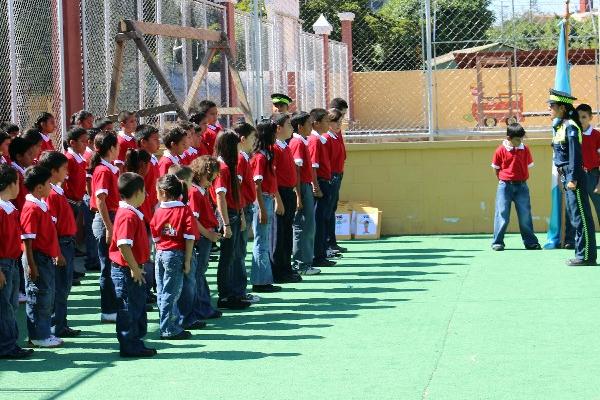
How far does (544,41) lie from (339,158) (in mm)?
4291

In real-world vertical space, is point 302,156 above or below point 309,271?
above

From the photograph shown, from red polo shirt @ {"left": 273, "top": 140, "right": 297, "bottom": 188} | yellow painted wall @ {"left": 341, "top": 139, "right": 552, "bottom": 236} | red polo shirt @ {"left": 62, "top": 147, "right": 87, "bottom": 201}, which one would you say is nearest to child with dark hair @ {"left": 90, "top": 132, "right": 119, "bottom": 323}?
red polo shirt @ {"left": 62, "top": 147, "right": 87, "bottom": 201}

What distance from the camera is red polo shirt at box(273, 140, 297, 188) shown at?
38.2ft

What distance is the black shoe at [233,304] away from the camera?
10430mm

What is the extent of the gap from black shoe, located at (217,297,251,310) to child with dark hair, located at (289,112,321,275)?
1989 millimetres

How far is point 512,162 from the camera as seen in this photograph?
557 inches

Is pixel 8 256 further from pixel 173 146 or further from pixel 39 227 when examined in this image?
pixel 173 146

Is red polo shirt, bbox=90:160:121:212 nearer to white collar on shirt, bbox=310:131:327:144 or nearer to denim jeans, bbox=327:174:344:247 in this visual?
white collar on shirt, bbox=310:131:327:144

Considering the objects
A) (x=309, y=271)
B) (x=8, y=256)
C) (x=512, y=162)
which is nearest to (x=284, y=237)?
(x=309, y=271)

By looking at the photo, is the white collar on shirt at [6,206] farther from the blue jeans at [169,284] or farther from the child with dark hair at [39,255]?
the blue jeans at [169,284]

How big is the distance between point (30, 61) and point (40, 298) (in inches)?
174

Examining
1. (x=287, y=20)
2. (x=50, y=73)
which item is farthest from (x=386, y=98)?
(x=50, y=73)

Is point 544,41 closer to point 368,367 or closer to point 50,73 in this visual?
point 50,73

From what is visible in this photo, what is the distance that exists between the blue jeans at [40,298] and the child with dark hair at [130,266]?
52 cm
